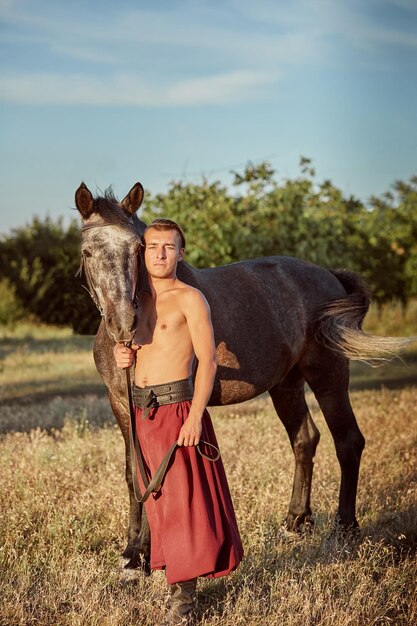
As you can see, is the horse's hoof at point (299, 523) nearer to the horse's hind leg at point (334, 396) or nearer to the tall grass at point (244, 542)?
the tall grass at point (244, 542)

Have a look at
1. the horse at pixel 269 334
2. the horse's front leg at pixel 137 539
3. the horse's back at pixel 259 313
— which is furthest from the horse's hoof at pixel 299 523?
the horse's front leg at pixel 137 539

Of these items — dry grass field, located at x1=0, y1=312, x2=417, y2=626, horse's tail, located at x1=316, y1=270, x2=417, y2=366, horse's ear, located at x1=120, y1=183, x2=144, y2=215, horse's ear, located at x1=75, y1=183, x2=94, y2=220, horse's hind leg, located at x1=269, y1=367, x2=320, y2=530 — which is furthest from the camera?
horse's hind leg, located at x1=269, y1=367, x2=320, y2=530

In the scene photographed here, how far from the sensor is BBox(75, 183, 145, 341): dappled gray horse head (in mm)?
4086

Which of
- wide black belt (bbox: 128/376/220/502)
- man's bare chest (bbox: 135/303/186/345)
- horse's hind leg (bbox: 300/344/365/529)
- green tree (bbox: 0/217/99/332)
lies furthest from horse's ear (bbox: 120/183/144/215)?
green tree (bbox: 0/217/99/332)

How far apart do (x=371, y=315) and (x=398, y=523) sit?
20154 millimetres

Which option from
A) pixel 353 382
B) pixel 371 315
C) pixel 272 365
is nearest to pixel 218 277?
pixel 272 365

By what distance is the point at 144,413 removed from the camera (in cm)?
400

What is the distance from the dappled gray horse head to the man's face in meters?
0.22

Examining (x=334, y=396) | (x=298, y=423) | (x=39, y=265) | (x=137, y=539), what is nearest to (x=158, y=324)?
(x=137, y=539)

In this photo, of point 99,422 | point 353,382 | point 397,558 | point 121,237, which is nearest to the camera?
point 121,237

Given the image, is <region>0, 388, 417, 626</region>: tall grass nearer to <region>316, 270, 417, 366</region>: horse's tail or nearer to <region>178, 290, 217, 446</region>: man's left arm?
<region>178, 290, 217, 446</region>: man's left arm

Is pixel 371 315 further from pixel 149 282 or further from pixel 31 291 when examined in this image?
pixel 149 282

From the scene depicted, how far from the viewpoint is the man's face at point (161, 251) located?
3.99m

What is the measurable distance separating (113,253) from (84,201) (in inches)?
17.3
